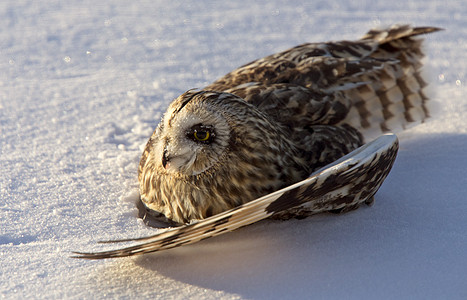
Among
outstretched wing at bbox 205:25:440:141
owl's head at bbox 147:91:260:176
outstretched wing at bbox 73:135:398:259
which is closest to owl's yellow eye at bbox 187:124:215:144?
owl's head at bbox 147:91:260:176

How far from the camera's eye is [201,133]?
222cm

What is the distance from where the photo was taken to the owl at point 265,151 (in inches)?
81.0

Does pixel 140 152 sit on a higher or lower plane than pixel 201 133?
lower

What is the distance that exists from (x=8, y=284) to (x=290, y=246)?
0.96 metres

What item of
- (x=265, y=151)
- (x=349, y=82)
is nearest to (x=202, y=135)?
(x=265, y=151)

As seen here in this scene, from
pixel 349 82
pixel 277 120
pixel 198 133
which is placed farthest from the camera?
pixel 349 82

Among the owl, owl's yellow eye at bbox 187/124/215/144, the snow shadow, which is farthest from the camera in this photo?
owl's yellow eye at bbox 187/124/215/144

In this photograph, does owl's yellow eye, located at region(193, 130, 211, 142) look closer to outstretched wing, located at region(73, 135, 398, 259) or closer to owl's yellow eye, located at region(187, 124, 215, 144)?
owl's yellow eye, located at region(187, 124, 215, 144)

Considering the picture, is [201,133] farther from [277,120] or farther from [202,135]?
[277,120]

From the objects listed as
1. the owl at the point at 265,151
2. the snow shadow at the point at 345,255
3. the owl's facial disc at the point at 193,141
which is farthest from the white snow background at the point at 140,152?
the owl's facial disc at the point at 193,141

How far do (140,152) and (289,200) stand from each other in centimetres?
126

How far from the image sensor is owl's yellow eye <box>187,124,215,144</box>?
2.21 m

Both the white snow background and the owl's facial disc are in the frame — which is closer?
the white snow background

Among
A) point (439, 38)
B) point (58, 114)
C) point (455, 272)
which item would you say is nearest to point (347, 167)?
point (455, 272)
